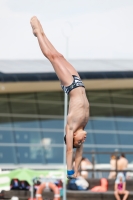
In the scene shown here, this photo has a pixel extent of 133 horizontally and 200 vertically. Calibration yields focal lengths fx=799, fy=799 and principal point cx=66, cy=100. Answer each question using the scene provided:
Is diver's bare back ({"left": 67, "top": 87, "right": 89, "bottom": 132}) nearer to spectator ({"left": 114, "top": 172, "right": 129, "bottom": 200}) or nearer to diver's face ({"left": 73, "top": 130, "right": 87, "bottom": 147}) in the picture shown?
diver's face ({"left": 73, "top": 130, "right": 87, "bottom": 147})

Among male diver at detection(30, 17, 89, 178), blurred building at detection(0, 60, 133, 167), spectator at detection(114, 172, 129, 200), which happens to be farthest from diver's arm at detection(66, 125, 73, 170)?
blurred building at detection(0, 60, 133, 167)

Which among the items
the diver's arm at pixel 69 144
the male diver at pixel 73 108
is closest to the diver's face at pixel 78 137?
the male diver at pixel 73 108

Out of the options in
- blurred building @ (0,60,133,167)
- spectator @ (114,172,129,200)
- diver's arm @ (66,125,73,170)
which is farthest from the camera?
blurred building @ (0,60,133,167)

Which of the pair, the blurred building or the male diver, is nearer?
the male diver

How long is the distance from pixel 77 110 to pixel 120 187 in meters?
11.7

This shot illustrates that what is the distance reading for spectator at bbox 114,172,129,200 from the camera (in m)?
21.3

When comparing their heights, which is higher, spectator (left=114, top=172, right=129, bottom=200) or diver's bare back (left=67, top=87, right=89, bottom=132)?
diver's bare back (left=67, top=87, right=89, bottom=132)

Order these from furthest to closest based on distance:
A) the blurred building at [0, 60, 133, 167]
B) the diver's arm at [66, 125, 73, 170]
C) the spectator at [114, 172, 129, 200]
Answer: the blurred building at [0, 60, 133, 167] → the spectator at [114, 172, 129, 200] → the diver's arm at [66, 125, 73, 170]

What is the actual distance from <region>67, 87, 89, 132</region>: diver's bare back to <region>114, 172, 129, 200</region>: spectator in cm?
1137

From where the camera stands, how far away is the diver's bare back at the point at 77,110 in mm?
10070

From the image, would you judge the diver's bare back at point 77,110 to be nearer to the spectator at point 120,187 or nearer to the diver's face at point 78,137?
the diver's face at point 78,137

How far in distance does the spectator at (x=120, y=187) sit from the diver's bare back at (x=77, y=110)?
37.3ft

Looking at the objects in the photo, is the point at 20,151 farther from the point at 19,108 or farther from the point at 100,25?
the point at 100,25

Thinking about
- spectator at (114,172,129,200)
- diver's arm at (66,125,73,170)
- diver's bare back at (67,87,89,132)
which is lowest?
spectator at (114,172,129,200)
